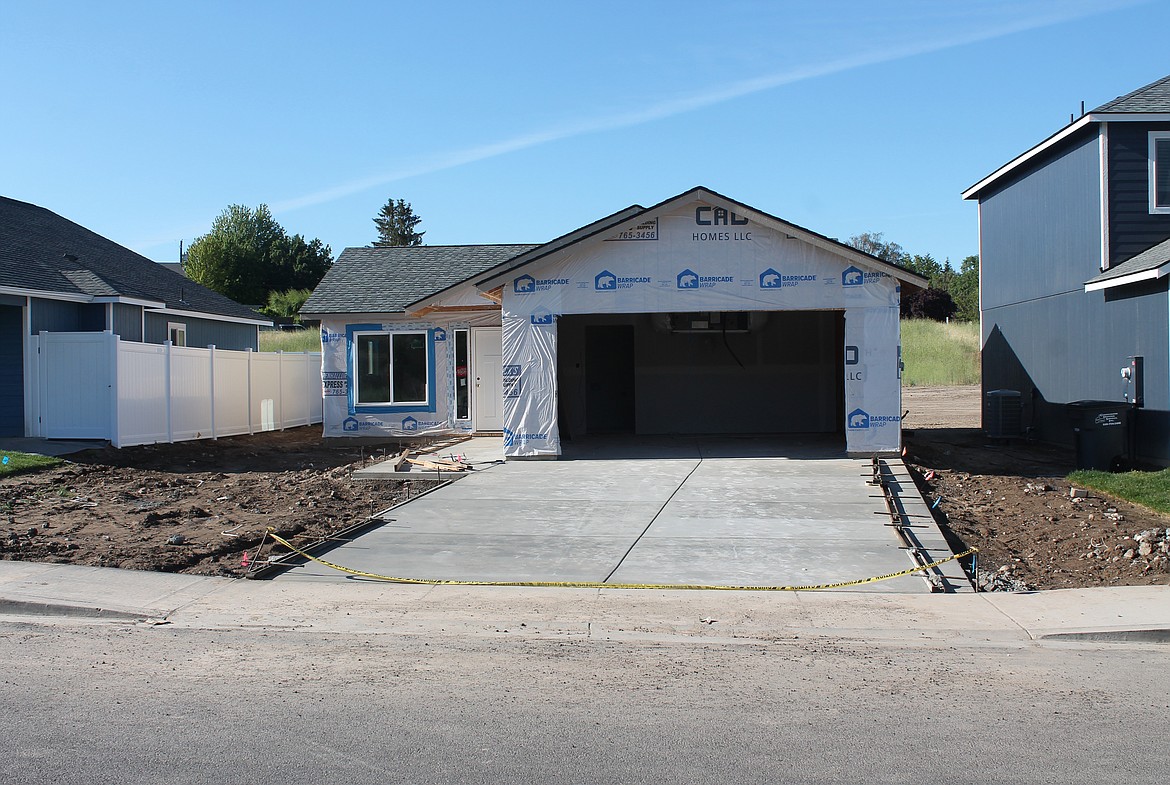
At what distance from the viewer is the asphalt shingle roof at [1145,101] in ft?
59.5

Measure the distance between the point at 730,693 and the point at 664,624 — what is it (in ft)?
5.74

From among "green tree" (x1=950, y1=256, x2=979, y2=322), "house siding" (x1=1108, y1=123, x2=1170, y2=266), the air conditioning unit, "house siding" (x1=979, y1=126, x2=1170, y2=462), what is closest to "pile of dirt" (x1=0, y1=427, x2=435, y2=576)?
"house siding" (x1=979, y1=126, x2=1170, y2=462)

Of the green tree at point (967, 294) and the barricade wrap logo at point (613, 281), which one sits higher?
the green tree at point (967, 294)

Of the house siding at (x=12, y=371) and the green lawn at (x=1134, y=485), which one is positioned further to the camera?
the house siding at (x=12, y=371)

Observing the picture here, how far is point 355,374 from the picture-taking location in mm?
22938

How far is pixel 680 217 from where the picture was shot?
1723 centimetres

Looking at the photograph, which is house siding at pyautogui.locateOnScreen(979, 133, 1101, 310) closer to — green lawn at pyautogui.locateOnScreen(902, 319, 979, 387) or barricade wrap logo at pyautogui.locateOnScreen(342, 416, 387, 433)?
barricade wrap logo at pyautogui.locateOnScreen(342, 416, 387, 433)

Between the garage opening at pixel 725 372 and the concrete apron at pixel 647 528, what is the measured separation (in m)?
5.69

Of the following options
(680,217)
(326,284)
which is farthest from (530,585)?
(326,284)

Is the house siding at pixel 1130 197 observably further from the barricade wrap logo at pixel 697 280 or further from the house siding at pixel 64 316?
the house siding at pixel 64 316

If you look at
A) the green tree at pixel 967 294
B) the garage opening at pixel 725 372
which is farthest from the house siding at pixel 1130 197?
the green tree at pixel 967 294

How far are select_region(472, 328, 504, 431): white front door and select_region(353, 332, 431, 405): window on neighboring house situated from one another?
1.23 meters

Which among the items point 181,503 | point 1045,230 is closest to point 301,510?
point 181,503

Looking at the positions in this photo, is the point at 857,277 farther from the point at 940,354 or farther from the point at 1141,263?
the point at 940,354
